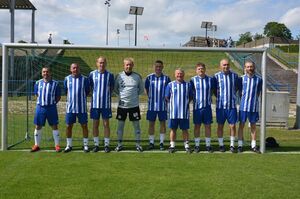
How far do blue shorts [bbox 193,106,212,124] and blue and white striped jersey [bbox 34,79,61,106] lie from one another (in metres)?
2.70

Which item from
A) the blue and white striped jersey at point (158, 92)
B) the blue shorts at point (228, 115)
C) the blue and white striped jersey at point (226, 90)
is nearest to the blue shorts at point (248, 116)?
the blue shorts at point (228, 115)

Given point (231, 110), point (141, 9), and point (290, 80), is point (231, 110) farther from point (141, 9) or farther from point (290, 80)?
point (141, 9)

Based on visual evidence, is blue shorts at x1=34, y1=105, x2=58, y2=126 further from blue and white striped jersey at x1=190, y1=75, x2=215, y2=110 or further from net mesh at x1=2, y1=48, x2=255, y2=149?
blue and white striped jersey at x1=190, y1=75, x2=215, y2=110

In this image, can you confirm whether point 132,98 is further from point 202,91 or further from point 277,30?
point 277,30

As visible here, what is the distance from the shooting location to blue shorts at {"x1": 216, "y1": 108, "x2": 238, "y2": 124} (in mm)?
8492

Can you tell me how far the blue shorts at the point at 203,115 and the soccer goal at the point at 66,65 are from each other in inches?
41.8

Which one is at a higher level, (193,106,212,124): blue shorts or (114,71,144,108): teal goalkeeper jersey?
(114,71,144,108): teal goalkeeper jersey

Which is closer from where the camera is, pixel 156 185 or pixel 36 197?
pixel 36 197

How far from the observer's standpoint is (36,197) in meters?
5.26

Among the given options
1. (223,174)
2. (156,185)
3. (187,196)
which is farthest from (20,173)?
(223,174)

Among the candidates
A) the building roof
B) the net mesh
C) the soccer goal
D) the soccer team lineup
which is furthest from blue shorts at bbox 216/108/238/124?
the building roof

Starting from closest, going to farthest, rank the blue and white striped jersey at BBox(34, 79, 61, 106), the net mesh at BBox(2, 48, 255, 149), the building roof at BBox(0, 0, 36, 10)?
the blue and white striped jersey at BBox(34, 79, 61, 106) → the net mesh at BBox(2, 48, 255, 149) → the building roof at BBox(0, 0, 36, 10)

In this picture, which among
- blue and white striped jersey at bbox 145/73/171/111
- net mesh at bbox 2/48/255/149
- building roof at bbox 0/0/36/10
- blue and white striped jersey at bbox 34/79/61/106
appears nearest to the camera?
blue and white striped jersey at bbox 34/79/61/106

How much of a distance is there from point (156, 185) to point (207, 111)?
2.94 meters
